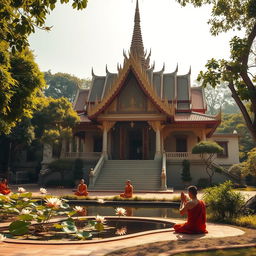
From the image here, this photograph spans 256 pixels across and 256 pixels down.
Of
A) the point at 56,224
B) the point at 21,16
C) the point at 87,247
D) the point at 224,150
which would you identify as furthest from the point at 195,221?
the point at 224,150

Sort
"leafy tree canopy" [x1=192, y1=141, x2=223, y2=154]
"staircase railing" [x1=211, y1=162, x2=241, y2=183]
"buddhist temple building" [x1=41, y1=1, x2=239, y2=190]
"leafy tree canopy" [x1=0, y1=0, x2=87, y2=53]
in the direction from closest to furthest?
"leafy tree canopy" [x1=0, y1=0, x2=87, y2=53]
"leafy tree canopy" [x1=192, y1=141, x2=223, y2=154]
"buddhist temple building" [x1=41, y1=1, x2=239, y2=190]
"staircase railing" [x1=211, y1=162, x2=241, y2=183]

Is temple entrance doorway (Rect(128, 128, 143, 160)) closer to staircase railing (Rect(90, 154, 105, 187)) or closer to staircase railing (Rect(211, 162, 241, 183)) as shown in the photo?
staircase railing (Rect(90, 154, 105, 187))

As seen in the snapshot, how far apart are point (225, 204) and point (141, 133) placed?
17.4 meters

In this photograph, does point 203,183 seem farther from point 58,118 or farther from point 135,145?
point 58,118

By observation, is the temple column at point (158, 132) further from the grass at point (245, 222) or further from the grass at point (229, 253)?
the grass at point (229, 253)

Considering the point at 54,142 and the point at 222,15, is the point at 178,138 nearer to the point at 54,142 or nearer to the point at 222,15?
the point at 54,142

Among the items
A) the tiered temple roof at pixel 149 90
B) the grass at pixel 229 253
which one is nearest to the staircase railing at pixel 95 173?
the tiered temple roof at pixel 149 90

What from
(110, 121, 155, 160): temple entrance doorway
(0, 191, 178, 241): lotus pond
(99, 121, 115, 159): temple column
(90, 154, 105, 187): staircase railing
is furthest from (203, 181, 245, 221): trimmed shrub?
(110, 121, 155, 160): temple entrance doorway

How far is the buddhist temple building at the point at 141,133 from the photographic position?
755 inches

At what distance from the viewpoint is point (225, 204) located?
7805 mm

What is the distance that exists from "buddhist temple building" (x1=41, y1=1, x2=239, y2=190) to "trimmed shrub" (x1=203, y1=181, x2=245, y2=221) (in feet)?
29.8

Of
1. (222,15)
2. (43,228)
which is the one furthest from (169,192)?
(43,228)

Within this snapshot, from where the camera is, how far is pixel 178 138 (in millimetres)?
24922

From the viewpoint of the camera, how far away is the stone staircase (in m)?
17.6
